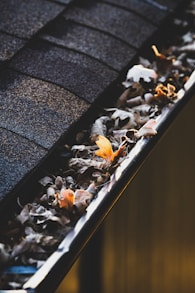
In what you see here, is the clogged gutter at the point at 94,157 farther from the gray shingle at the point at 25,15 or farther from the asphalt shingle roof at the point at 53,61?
the gray shingle at the point at 25,15

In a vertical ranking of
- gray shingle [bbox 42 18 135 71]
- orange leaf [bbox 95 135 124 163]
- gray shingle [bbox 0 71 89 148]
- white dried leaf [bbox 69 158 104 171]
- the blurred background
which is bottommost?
the blurred background

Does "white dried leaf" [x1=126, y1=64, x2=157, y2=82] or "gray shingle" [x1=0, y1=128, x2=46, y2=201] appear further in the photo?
Answer: "white dried leaf" [x1=126, y1=64, x2=157, y2=82]

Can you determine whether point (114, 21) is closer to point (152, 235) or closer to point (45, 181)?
point (45, 181)

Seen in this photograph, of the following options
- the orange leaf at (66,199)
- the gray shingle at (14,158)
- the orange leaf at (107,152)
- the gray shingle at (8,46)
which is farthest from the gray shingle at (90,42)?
the orange leaf at (66,199)

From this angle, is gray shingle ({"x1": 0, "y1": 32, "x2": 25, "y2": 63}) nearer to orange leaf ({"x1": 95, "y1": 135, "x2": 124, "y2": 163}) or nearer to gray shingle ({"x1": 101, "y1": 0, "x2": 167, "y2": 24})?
orange leaf ({"x1": 95, "y1": 135, "x2": 124, "y2": 163})

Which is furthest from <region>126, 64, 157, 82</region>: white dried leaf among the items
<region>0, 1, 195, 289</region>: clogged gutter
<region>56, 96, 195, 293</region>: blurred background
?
<region>56, 96, 195, 293</region>: blurred background

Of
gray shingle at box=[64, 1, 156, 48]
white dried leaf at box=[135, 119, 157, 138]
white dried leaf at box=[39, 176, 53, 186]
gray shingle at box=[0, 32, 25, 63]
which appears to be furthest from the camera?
gray shingle at box=[64, 1, 156, 48]

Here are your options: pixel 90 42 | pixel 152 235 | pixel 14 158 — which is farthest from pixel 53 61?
pixel 152 235
